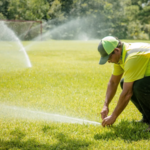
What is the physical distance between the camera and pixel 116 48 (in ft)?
9.70

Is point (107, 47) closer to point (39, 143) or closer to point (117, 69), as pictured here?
point (117, 69)

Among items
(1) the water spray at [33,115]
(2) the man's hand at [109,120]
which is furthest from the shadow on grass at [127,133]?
(1) the water spray at [33,115]

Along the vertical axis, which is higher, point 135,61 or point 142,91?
point 135,61

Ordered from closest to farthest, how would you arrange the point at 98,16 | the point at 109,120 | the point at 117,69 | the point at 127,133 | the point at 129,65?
the point at 129,65 → the point at 109,120 → the point at 127,133 → the point at 117,69 → the point at 98,16

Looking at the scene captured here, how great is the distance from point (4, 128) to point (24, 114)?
720 millimetres

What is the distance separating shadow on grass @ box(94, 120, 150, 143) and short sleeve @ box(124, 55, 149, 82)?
0.79 meters

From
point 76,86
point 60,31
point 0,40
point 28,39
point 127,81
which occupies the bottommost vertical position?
point 60,31

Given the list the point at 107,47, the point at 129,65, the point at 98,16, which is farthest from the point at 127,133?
the point at 98,16

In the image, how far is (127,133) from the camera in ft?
10.8

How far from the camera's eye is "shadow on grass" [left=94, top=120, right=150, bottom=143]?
3.18 meters

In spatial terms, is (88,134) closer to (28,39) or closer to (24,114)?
(24,114)

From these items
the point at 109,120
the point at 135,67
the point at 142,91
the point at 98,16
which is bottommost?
the point at 98,16

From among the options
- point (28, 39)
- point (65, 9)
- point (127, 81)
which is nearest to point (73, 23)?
point (65, 9)

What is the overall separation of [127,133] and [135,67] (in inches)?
38.2
